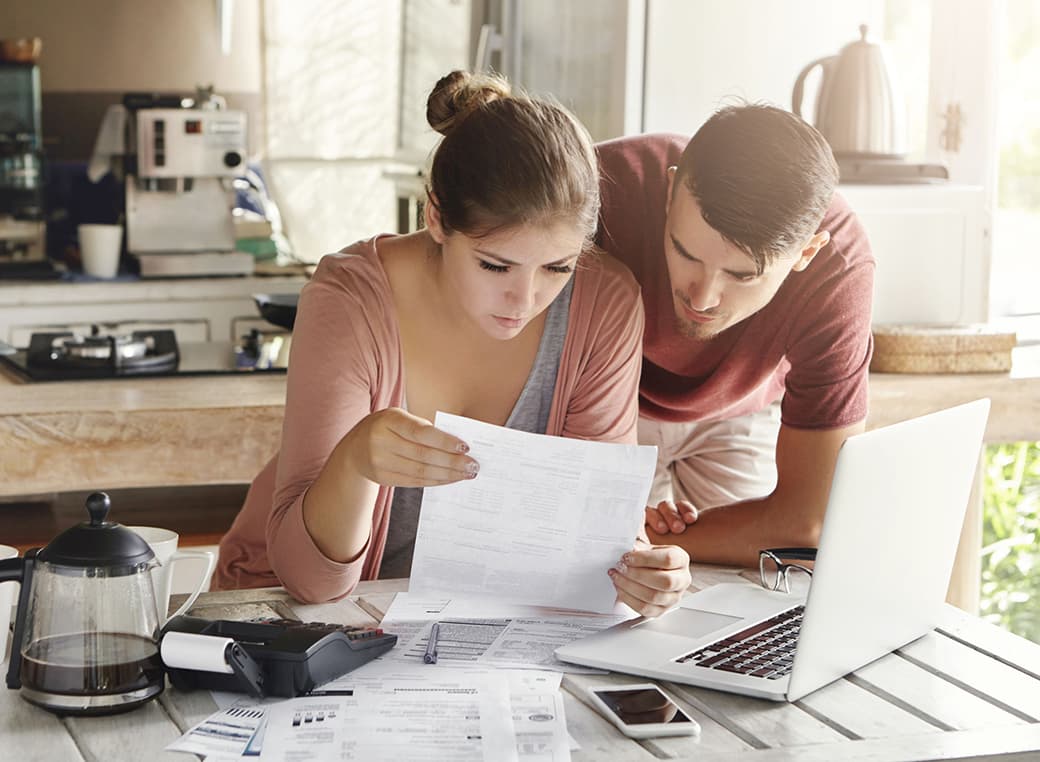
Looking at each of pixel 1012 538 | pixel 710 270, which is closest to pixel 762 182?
pixel 710 270

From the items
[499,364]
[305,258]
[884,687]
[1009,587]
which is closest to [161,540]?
[499,364]

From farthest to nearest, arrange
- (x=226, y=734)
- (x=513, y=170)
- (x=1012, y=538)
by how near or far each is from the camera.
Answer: (x=1012, y=538) → (x=513, y=170) → (x=226, y=734)

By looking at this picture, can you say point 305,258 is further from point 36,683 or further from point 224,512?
point 36,683

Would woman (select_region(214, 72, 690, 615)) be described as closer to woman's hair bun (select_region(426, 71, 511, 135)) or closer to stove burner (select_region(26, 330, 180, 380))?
woman's hair bun (select_region(426, 71, 511, 135))

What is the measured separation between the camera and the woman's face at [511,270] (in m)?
1.48

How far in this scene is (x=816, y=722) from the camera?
46.3 inches

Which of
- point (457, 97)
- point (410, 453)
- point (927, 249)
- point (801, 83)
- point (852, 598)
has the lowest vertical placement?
point (852, 598)

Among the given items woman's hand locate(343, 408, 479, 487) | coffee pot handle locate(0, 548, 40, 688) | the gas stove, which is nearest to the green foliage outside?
the gas stove

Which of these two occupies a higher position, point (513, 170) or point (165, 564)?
point (513, 170)

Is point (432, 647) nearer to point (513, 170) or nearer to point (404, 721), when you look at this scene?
point (404, 721)

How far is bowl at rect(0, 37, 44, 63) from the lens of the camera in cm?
401

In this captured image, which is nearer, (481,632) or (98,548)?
(98,548)

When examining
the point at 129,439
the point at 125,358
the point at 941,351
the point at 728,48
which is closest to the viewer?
the point at 129,439

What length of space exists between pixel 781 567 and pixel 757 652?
9.3 inches
